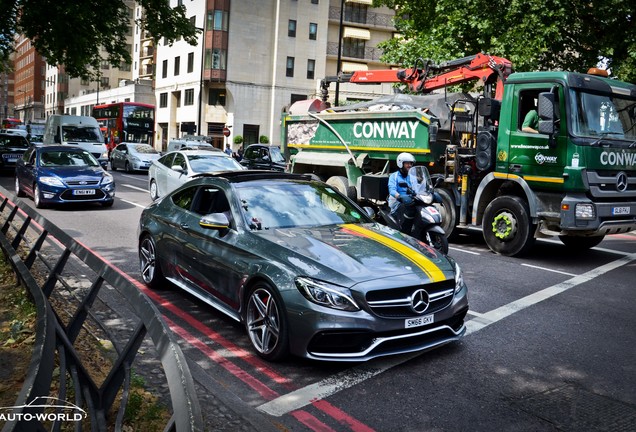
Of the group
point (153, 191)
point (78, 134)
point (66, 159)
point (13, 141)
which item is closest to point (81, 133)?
point (78, 134)

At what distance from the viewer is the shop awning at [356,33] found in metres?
56.3

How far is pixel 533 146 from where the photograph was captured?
10.1 metres

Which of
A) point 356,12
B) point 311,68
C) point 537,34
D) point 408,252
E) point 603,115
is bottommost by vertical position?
point 408,252

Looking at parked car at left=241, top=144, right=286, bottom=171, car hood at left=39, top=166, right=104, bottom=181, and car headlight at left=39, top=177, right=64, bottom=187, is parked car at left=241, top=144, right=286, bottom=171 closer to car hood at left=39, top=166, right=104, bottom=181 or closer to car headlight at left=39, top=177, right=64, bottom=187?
car hood at left=39, top=166, right=104, bottom=181

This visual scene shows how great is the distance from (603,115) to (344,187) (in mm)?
5885

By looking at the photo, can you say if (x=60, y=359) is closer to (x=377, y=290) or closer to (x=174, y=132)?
(x=377, y=290)

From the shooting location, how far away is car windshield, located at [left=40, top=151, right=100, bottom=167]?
15281mm

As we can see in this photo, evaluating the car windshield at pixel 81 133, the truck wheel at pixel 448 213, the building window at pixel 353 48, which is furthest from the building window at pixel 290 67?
the truck wheel at pixel 448 213

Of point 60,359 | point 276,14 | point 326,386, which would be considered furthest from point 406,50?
point 276,14

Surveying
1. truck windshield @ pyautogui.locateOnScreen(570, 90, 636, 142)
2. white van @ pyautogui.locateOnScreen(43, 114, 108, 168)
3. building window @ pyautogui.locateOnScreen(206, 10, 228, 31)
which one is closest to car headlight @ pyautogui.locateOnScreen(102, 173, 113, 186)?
truck windshield @ pyautogui.locateOnScreen(570, 90, 636, 142)

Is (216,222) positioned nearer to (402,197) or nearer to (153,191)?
(402,197)

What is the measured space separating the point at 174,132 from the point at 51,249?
5239cm

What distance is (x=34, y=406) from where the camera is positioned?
2014 millimetres

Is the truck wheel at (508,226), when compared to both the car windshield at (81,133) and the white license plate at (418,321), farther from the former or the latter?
the car windshield at (81,133)
